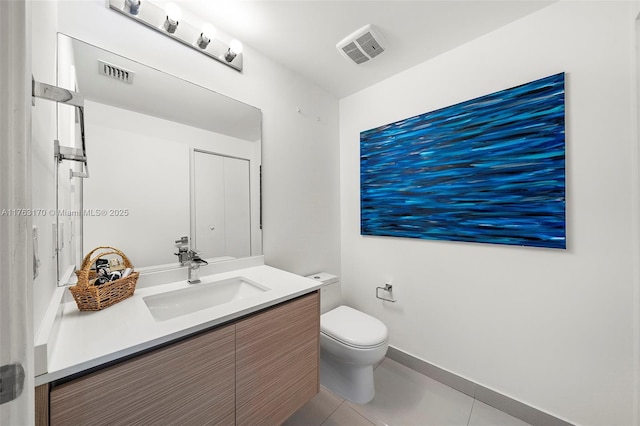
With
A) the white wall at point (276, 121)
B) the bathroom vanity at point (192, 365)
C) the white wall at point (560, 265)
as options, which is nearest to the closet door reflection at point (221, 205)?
the white wall at point (276, 121)

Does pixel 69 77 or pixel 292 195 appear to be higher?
pixel 69 77

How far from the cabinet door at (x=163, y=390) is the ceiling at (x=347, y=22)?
63.9 inches

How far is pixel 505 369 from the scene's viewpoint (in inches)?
56.5

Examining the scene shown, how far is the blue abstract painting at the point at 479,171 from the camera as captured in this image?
4.18 ft

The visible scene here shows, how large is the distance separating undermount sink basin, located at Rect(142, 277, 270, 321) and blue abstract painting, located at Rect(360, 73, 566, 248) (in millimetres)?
1143

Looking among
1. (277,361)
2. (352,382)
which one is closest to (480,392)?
(352,382)

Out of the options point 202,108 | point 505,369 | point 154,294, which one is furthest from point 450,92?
point 154,294

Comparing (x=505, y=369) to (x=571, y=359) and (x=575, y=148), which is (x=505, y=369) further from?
(x=575, y=148)

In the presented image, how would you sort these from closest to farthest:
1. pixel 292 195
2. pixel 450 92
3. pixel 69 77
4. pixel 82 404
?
1. pixel 82 404
2. pixel 69 77
3. pixel 450 92
4. pixel 292 195

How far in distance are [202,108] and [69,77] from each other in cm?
54

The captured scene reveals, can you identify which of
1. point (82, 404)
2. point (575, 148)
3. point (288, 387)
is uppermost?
point (575, 148)

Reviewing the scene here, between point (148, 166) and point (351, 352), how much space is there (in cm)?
150

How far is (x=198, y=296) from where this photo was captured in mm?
1229

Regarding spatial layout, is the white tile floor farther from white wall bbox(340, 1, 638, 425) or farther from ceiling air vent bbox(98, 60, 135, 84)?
ceiling air vent bbox(98, 60, 135, 84)
